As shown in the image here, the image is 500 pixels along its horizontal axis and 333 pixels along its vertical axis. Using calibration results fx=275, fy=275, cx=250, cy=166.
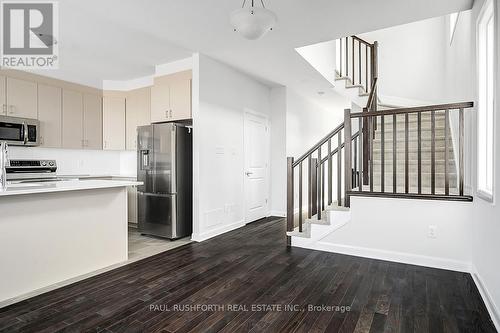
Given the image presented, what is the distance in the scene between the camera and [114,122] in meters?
5.35

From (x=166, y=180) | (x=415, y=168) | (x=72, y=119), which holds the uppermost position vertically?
(x=72, y=119)

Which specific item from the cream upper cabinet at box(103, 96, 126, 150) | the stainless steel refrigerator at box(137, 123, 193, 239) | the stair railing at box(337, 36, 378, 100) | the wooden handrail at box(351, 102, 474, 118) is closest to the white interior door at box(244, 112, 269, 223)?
the stainless steel refrigerator at box(137, 123, 193, 239)

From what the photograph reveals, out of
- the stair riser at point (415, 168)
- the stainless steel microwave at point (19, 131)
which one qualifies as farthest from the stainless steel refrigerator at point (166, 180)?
the stair riser at point (415, 168)

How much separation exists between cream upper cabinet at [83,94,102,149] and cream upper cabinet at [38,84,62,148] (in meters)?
0.42

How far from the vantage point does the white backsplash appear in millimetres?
4723

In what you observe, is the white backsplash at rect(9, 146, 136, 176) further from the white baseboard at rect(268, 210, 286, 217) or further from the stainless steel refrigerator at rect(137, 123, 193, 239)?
the white baseboard at rect(268, 210, 286, 217)

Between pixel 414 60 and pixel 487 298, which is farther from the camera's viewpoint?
pixel 414 60

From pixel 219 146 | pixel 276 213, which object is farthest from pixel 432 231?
pixel 276 213

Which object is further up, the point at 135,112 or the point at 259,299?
the point at 135,112

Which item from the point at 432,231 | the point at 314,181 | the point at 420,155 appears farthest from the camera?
the point at 314,181

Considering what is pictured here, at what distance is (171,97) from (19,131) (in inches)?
93.3

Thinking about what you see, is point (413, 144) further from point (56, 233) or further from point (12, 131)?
point (12, 131)

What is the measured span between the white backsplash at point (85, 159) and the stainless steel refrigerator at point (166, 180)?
155 centimetres

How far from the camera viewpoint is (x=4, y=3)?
9.04ft
